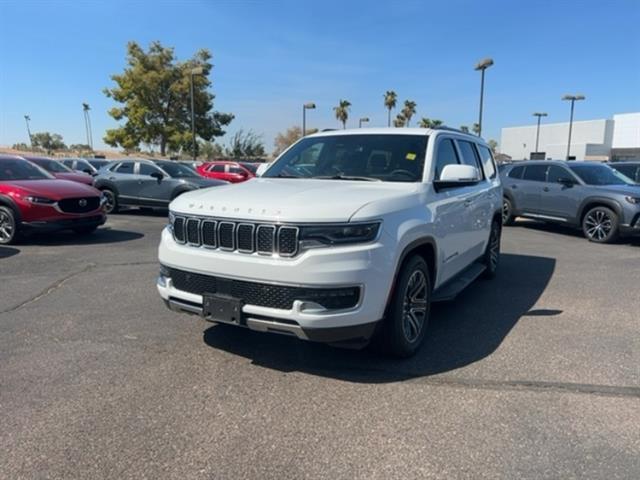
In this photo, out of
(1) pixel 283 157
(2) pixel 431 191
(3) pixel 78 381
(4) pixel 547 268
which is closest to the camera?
(3) pixel 78 381

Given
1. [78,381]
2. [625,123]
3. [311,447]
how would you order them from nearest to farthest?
[311,447] → [78,381] → [625,123]

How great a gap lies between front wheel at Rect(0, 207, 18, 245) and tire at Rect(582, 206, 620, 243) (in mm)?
11518

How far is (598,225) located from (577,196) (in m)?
0.83

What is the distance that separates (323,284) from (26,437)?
198cm

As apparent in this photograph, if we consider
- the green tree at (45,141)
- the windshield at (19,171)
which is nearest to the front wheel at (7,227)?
the windshield at (19,171)

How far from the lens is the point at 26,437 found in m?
2.84

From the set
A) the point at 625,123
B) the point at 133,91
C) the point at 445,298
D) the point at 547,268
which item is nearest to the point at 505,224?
the point at 547,268

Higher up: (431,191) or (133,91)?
(133,91)

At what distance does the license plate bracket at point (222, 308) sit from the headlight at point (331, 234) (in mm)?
669

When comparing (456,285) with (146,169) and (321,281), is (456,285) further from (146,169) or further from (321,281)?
(146,169)

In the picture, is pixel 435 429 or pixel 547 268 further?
pixel 547 268

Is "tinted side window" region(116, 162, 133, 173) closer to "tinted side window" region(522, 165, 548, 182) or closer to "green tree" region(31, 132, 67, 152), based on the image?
"tinted side window" region(522, 165, 548, 182)

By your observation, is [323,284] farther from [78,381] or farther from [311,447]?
[78,381]

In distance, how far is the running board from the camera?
178 inches
